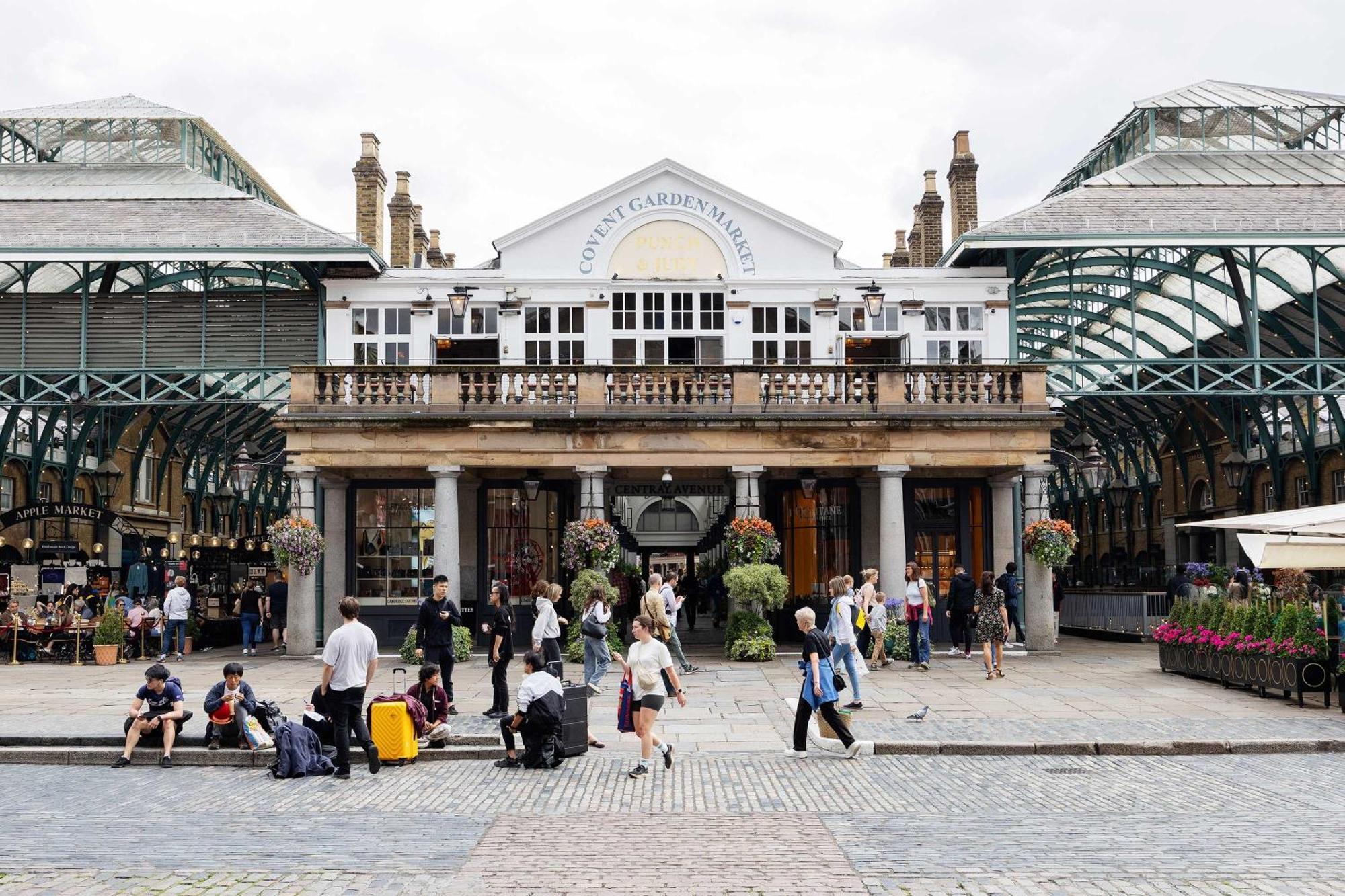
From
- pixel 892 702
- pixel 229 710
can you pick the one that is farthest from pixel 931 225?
pixel 229 710

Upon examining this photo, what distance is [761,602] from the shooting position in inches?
929

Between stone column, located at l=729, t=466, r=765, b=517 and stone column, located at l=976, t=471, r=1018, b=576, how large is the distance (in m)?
4.95

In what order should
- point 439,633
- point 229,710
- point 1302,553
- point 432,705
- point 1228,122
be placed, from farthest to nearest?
1. point 1228,122
2. point 1302,553
3. point 439,633
4. point 432,705
5. point 229,710

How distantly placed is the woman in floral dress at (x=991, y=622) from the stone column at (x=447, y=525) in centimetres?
958

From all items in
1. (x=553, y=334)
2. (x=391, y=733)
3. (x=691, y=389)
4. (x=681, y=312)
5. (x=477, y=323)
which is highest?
(x=681, y=312)

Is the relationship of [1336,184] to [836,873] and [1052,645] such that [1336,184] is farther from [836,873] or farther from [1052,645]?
[836,873]

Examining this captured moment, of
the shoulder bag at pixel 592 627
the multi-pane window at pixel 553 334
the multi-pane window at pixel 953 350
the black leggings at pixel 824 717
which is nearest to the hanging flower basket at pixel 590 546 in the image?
the multi-pane window at pixel 553 334

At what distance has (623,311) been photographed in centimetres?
2669

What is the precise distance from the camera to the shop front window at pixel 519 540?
2664 centimetres

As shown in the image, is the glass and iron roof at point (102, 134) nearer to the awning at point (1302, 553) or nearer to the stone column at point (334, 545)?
the stone column at point (334, 545)

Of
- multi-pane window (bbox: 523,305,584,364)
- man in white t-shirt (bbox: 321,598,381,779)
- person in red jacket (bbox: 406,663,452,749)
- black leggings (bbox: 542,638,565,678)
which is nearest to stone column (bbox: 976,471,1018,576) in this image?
multi-pane window (bbox: 523,305,584,364)

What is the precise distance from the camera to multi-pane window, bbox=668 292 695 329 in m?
26.7

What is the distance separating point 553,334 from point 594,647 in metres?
9.49

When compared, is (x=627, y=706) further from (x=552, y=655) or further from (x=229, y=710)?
(x=229, y=710)
